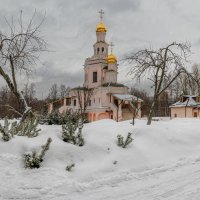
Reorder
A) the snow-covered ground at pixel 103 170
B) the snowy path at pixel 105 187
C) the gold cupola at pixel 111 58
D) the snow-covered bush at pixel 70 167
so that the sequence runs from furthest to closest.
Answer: the gold cupola at pixel 111 58
the snow-covered bush at pixel 70 167
the snow-covered ground at pixel 103 170
the snowy path at pixel 105 187

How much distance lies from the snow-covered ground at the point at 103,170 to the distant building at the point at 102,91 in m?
35.8

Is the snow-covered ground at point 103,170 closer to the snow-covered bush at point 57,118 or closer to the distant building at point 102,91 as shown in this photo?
the snow-covered bush at point 57,118

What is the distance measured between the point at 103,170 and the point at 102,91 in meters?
41.9

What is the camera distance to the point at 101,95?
49.0m

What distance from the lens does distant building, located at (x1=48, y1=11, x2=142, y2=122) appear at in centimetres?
4753

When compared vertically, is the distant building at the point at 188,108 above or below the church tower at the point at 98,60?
below

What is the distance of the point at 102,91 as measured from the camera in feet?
160

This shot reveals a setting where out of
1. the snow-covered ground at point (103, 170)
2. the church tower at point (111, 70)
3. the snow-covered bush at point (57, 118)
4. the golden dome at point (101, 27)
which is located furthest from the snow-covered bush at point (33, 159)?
the golden dome at point (101, 27)

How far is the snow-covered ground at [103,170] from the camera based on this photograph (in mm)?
5855

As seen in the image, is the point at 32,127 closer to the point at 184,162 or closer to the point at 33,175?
the point at 33,175

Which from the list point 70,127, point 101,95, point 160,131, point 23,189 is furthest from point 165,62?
point 101,95

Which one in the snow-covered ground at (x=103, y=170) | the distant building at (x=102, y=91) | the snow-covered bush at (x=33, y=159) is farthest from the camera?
the distant building at (x=102, y=91)

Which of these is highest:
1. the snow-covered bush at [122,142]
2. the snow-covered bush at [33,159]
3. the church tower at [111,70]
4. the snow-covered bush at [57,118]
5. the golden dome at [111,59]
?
the golden dome at [111,59]

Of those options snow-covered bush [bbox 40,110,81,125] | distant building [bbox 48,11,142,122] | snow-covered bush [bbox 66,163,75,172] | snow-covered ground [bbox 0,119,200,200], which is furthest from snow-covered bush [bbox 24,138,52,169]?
distant building [bbox 48,11,142,122]
